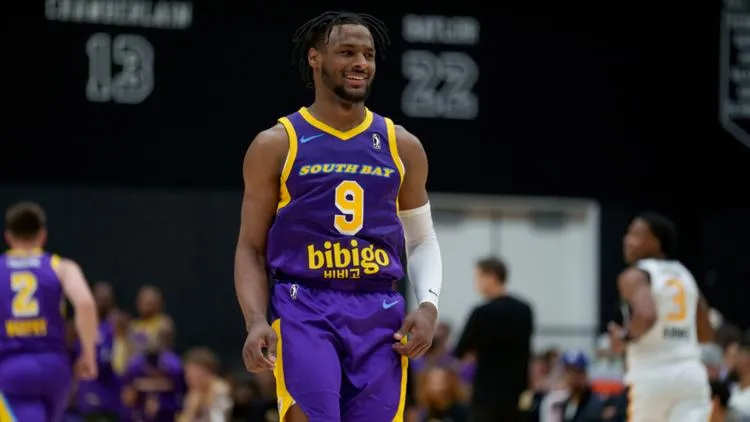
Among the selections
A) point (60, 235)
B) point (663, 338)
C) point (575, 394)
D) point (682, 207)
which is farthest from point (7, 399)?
point (60, 235)

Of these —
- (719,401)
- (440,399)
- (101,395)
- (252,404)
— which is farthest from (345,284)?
(101,395)

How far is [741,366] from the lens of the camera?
1090cm

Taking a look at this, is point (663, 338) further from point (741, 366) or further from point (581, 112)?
point (581, 112)

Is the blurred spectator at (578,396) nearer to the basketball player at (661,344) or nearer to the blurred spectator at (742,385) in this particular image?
the blurred spectator at (742,385)

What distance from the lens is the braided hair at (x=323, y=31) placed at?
514 centimetres

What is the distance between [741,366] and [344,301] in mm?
6584

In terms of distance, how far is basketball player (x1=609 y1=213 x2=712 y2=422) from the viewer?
8328 millimetres

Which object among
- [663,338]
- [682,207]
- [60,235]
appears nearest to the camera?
[663,338]

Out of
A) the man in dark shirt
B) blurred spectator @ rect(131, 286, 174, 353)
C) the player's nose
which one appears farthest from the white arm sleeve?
blurred spectator @ rect(131, 286, 174, 353)

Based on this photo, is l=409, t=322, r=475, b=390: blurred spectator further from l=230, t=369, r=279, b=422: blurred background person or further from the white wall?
the white wall

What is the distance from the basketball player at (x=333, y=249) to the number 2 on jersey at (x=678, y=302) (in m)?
3.59

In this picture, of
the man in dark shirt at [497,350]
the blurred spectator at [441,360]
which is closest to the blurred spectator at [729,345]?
the man in dark shirt at [497,350]

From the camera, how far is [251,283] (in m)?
5.06

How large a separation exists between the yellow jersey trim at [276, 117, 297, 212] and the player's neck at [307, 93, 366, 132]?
12 cm
